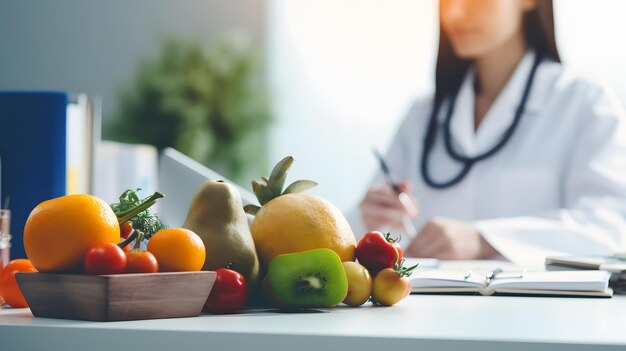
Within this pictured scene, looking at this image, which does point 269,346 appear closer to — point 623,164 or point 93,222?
point 93,222

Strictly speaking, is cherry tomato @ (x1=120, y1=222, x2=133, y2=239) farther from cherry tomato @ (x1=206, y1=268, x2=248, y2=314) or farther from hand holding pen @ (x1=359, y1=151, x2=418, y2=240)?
hand holding pen @ (x1=359, y1=151, x2=418, y2=240)

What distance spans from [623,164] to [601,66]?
5.05ft

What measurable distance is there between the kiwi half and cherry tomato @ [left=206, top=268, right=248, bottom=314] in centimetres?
4

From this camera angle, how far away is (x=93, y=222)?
70 centimetres

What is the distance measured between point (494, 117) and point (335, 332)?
212 cm

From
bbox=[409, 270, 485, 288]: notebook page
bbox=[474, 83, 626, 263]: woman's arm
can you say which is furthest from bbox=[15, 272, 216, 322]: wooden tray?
bbox=[474, 83, 626, 263]: woman's arm

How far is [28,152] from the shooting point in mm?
1284

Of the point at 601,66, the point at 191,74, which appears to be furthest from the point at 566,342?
the point at 191,74

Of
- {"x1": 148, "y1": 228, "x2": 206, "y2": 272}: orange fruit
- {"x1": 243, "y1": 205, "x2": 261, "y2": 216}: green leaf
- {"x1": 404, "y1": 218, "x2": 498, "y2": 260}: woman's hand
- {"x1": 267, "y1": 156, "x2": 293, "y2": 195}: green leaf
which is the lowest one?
{"x1": 148, "y1": 228, "x2": 206, "y2": 272}: orange fruit

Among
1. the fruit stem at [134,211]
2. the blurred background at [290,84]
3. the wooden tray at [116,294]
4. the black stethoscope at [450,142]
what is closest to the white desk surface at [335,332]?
the wooden tray at [116,294]

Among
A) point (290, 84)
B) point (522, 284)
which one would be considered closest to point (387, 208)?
point (522, 284)

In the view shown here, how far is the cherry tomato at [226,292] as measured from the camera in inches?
29.6

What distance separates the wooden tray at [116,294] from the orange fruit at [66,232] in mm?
15

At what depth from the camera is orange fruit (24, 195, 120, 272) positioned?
695mm
